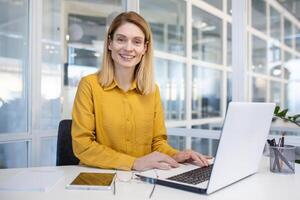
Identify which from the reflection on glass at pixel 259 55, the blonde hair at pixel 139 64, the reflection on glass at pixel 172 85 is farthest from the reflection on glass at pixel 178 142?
the blonde hair at pixel 139 64

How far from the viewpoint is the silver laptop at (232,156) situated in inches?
34.5

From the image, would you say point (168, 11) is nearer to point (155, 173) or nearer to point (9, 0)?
point (9, 0)

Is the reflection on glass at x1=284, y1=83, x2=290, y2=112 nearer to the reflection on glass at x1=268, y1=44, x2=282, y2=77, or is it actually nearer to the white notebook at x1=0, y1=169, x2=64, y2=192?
the reflection on glass at x1=268, y1=44, x2=282, y2=77

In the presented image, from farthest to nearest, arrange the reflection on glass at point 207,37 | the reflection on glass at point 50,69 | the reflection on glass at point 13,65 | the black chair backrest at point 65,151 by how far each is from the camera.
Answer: the reflection on glass at point 207,37, the reflection on glass at point 50,69, the reflection on glass at point 13,65, the black chair backrest at point 65,151

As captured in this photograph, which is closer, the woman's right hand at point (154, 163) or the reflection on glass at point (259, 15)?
the woman's right hand at point (154, 163)

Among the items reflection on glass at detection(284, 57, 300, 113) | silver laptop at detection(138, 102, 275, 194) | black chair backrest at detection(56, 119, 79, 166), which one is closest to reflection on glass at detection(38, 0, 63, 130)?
black chair backrest at detection(56, 119, 79, 166)

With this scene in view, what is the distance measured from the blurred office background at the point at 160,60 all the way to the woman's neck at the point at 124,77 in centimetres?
65

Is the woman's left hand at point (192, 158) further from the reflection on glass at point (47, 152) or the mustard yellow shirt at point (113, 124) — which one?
the reflection on glass at point (47, 152)

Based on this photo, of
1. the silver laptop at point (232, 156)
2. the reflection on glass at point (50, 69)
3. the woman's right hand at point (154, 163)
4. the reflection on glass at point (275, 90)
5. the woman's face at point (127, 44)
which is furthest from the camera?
the reflection on glass at point (275, 90)

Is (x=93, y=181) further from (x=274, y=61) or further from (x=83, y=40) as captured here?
(x=274, y=61)

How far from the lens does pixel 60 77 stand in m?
2.54

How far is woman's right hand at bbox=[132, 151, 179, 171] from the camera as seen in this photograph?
121 centimetres

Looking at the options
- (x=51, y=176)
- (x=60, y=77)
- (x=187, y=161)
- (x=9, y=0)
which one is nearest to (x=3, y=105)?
(x=60, y=77)

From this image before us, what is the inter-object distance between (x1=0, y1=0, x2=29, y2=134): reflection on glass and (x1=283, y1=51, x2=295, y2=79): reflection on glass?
2.24m
